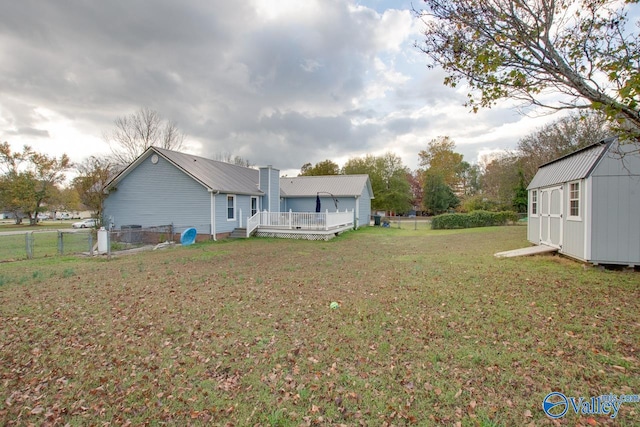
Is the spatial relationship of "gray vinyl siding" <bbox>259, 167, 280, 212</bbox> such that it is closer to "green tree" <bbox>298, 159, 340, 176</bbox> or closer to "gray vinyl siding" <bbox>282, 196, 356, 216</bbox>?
"gray vinyl siding" <bbox>282, 196, 356, 216</bbox>

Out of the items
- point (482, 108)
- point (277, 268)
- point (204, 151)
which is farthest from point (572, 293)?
point (204, 151)

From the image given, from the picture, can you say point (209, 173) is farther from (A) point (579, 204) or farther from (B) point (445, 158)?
(B) point (445, 158)

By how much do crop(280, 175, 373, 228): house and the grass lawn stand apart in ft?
A: 58.4

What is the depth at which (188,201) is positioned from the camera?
663 inches

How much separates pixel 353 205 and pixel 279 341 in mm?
21507

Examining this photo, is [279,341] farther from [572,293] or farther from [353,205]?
[353,205]

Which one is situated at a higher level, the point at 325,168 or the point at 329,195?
the point at 325,168

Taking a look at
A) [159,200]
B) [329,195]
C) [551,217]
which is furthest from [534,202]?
[159,200]

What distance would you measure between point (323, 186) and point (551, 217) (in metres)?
17.7

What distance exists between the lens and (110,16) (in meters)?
10.2

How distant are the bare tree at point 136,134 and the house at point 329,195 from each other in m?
13.2

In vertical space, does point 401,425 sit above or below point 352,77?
below

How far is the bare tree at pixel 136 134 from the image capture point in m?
26.8

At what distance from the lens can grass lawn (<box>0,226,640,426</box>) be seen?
2777 mm
